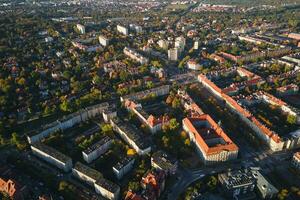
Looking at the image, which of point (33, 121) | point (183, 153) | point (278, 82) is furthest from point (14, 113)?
point (278, 82)

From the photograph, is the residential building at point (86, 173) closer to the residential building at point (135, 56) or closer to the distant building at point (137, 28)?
the residential building at point (135, 56)

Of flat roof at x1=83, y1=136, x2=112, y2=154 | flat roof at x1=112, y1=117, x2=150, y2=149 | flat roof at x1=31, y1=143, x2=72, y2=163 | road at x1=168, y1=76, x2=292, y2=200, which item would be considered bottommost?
road at x1=168, y1=76, x2=292, y2=200

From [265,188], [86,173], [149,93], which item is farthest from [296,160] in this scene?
[149,93]

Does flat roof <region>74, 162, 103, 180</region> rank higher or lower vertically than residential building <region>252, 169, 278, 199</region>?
higher

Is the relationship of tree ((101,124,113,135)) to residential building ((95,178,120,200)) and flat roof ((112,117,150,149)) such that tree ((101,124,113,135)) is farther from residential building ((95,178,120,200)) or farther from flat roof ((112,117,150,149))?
residential building ((95,178,120,200))

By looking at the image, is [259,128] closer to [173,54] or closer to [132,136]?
[132,136]

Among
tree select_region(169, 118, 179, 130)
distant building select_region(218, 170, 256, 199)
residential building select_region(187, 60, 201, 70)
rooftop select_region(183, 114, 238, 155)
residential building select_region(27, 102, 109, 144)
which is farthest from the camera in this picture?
residential building select_region(187, 60, 201, 70)

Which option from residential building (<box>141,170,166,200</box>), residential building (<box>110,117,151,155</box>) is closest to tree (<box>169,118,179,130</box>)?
residential building (<box>110,117,151,155</box>)

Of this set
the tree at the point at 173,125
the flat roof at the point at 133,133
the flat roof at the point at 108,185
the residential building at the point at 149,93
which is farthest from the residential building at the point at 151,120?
the flat roof at the point at 108,185
